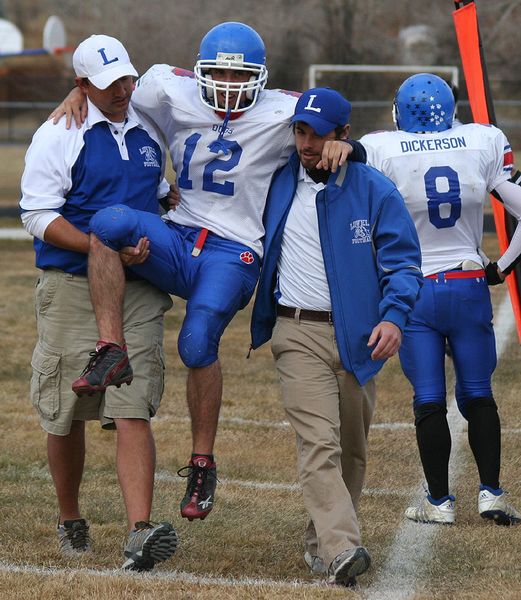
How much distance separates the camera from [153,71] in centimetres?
531

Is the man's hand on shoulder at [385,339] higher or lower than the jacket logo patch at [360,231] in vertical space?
lower

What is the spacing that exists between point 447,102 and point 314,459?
1.90 meters

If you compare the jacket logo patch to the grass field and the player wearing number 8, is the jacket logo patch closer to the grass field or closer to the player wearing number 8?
the player wearing number 8

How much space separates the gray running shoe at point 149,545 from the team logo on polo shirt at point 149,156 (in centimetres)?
142

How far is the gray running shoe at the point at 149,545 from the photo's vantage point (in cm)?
471

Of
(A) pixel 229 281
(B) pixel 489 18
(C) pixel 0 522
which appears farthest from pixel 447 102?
(B) pixel 489 18

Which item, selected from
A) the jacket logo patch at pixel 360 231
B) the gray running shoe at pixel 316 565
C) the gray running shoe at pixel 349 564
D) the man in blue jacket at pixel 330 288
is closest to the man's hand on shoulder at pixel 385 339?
the man in blue jacket at pixel 330 288

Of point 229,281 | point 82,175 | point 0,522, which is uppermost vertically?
point 82,175

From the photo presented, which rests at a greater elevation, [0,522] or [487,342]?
[487,342]

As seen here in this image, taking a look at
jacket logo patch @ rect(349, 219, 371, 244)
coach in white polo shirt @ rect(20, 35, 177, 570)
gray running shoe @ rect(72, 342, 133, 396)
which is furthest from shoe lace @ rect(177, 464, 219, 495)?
jacket logo patch @ rect(349, 219, 371, 244)

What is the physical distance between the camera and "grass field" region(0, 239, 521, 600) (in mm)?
4777

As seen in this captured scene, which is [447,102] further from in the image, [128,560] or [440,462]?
[128,560]

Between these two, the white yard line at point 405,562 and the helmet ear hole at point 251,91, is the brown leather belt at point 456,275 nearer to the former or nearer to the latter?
the white yard line at point 405,562

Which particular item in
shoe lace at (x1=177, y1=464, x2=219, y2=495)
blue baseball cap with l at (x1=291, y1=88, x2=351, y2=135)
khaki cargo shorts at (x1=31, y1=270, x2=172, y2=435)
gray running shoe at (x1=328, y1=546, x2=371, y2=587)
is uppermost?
blue baseball cap with l at (x1=291, y1=88, x2=351, y2=135)
